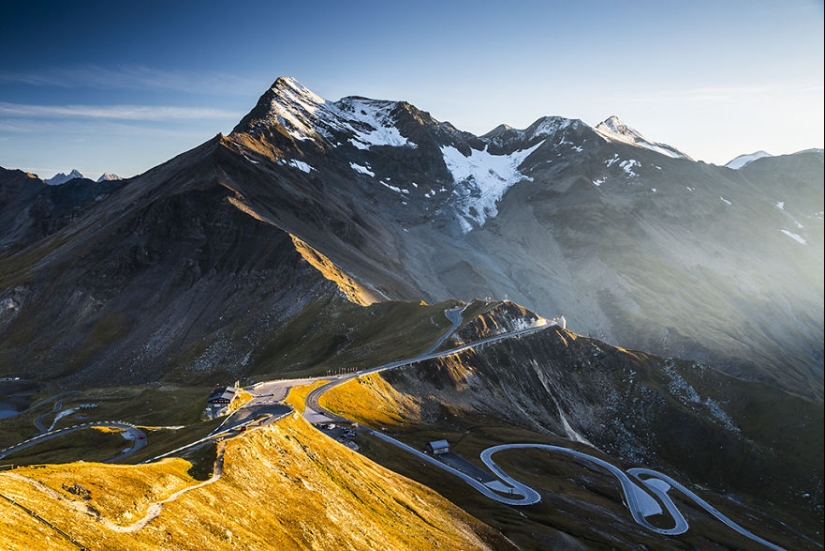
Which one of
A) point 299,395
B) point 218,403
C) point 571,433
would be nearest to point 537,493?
point 299,395

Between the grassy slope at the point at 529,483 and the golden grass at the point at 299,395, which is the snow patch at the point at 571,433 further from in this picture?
the golden grass at the point at 299,395

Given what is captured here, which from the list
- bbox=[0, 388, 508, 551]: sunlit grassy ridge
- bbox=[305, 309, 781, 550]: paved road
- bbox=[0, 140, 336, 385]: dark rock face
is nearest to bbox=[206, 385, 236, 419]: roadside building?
bbox=[305, 309, 781, 550]: paved road

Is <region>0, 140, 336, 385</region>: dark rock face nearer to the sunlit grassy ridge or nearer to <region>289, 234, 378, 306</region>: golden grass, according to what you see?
<region>289, 234, 378, 306</region>: golden grass

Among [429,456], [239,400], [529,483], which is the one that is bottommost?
[529,483]

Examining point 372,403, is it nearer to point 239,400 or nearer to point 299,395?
point 299,395

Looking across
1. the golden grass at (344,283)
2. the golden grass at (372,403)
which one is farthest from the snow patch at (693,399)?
the golden grass at (344,283)

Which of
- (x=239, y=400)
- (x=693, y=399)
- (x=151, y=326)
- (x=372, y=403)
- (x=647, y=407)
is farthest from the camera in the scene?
(x=151, y=326)
